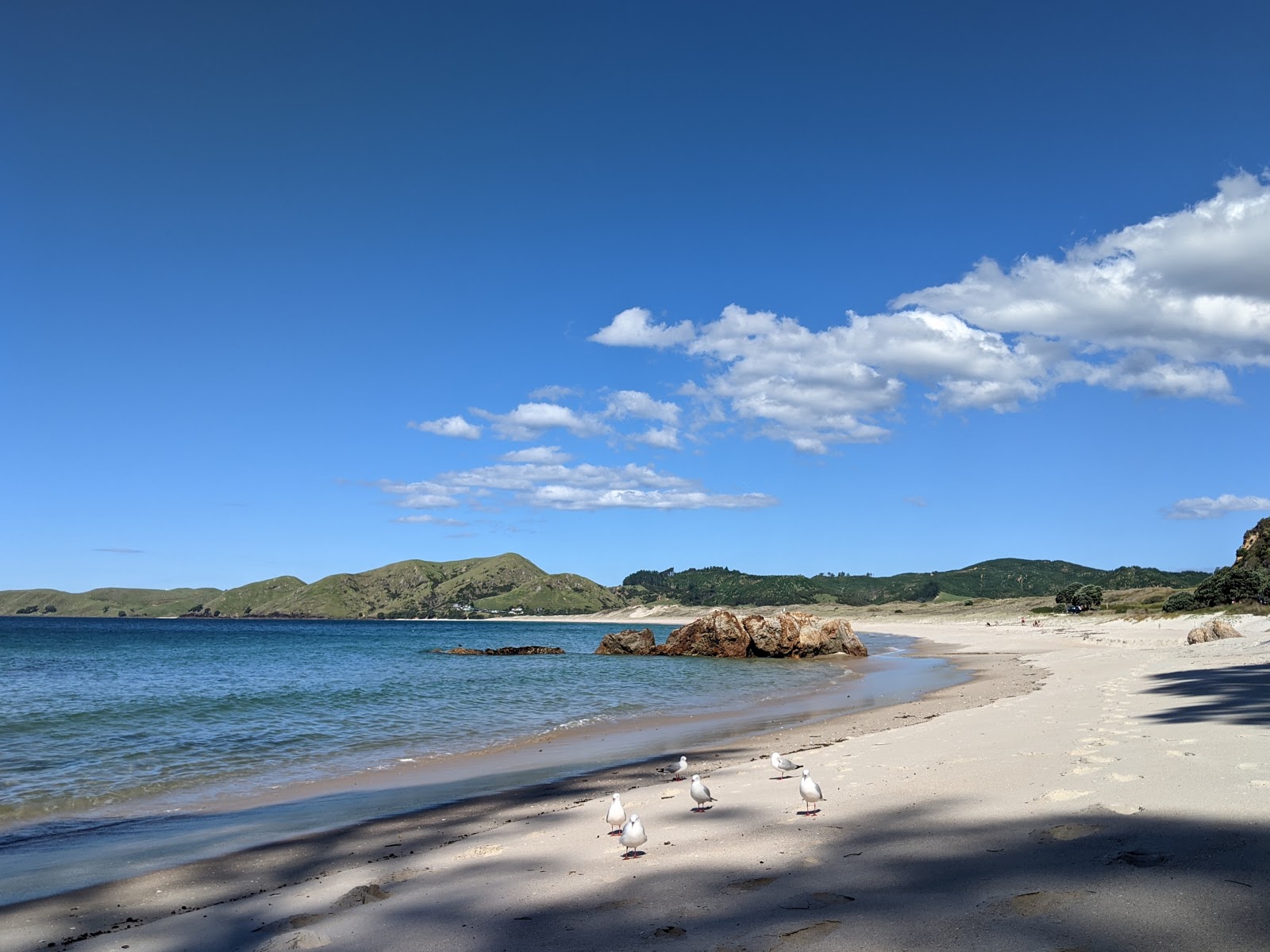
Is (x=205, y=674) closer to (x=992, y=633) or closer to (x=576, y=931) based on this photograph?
(x=576, y=931)

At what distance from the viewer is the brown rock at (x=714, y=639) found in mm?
56969

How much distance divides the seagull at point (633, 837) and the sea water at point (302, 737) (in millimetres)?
5503

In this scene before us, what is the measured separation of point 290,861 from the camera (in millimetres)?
8922

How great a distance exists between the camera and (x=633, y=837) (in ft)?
23.5

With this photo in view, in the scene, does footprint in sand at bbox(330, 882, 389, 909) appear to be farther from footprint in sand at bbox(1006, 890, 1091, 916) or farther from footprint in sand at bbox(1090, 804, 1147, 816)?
footprint in sand at bbox(1090, 804, 1147, 816)

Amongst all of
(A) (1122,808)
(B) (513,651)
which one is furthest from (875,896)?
(B) (513,651)

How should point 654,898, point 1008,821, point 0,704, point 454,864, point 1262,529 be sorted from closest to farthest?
point 654,898
point 1008,821
point 454,864
point 0,704
point 1262,529

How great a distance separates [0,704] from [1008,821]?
31.8 m

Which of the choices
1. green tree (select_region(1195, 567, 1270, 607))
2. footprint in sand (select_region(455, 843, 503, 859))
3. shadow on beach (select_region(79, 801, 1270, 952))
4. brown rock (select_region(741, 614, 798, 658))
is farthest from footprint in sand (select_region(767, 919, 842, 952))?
green tree (select_region(1195, 567, 1270, 607))

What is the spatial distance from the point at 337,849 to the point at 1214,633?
34.0 metres

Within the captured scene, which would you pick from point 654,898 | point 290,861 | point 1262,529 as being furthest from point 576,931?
point 1262,529

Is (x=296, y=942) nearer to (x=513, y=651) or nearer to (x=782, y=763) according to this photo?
(x=782, y=763)

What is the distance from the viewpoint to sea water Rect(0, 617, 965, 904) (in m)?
11.1

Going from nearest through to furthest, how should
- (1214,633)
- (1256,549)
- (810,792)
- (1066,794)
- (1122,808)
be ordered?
(1122,808) → (1066,794) → (810,792) → (1214,633) → (1256,549)
